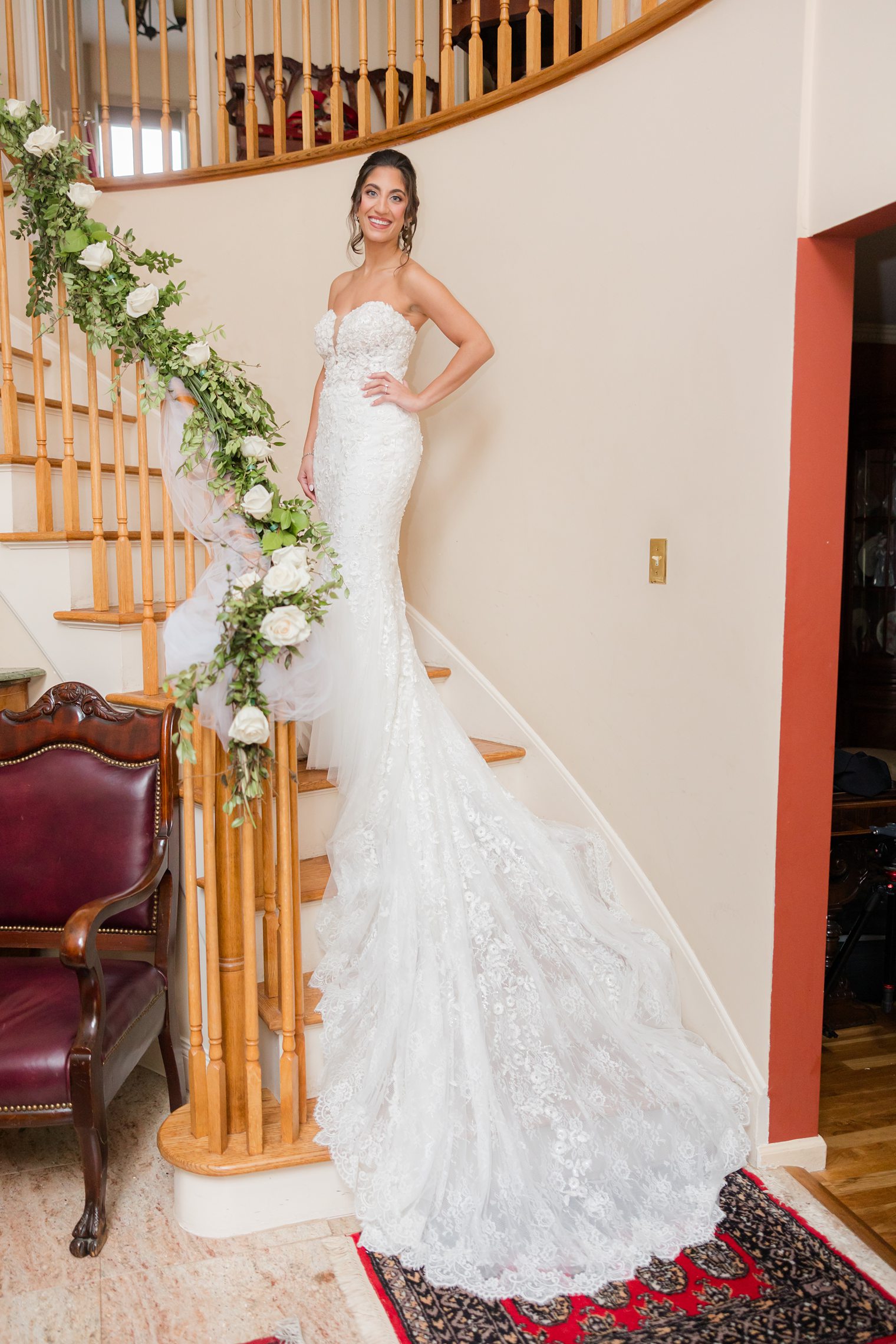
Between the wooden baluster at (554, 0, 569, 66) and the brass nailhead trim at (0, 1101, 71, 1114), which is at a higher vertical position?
the wooden baluster at (554, 0, 569, 66)

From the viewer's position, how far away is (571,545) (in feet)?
9.97

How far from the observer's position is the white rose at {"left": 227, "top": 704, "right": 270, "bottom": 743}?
1.92 metres

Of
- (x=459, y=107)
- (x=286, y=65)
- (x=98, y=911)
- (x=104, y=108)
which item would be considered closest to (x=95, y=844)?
(x=98, y=911)

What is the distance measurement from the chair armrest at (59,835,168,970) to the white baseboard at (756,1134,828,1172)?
5.13 ft

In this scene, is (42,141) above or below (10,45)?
below

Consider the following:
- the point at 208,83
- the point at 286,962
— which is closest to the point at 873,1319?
the point at 286,962

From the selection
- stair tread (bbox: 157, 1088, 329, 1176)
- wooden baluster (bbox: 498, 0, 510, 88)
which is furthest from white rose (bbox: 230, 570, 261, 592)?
wooden baluster (bbox: 498, 0, 510, 88)

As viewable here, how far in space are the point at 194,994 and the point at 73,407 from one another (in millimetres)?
2030

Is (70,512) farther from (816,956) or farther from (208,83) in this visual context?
(208,83)

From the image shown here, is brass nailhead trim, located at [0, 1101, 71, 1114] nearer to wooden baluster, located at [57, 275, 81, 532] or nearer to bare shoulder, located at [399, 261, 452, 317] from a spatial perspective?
wooden baluster, located at [57, 275, 81, 532]

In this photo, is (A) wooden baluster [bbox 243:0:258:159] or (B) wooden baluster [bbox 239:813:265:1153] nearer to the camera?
(B) wooden baluster [bbox 239:813:265:1153]

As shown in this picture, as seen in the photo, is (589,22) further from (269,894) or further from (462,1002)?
(462,1002)

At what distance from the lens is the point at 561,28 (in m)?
3.04

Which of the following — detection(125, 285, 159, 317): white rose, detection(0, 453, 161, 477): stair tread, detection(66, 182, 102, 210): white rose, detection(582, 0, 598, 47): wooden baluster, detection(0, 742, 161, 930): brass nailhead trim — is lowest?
detection(0, 742, 161, 930): brass nailhead trim
